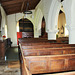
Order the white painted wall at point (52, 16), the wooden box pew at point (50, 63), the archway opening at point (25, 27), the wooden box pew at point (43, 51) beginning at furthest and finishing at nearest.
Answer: the archway opening at point (25, 27)
the white painted wall at point (52, 16)
the wooden box pew at point (43, 51)
the wooden box pew at point (50, 63)

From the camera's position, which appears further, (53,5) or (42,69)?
(53,5)

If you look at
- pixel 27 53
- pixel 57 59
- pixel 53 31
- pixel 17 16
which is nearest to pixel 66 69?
pixel 57 59

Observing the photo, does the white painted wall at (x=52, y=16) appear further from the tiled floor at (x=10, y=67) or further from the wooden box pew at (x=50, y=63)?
the tiled floor at (x=10, y=67)

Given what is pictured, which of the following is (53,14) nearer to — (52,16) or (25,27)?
(52,16)

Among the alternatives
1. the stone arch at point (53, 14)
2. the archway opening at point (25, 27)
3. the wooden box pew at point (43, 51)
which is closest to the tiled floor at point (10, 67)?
the wooden box pew at point (43, 51)

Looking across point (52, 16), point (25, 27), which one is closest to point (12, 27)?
point (25, 27)

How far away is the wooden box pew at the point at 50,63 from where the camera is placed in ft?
5.47

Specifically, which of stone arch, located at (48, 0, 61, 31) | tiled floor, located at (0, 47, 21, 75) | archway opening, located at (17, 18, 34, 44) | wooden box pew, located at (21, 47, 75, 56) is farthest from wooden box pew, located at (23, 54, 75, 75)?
archway opening, located at (17, 18, 34, 44)

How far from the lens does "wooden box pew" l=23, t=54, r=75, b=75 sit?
1.67m

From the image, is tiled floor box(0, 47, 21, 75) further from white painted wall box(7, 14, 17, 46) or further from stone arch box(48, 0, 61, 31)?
white painted wall box(7, 14, 17, 46)

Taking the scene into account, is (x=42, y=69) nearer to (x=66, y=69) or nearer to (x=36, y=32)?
(x=66, y=69)

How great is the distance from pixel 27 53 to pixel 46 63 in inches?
25.5

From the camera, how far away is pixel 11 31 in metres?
10.1

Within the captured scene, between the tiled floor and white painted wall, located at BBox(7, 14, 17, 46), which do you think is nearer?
the tiled floor
